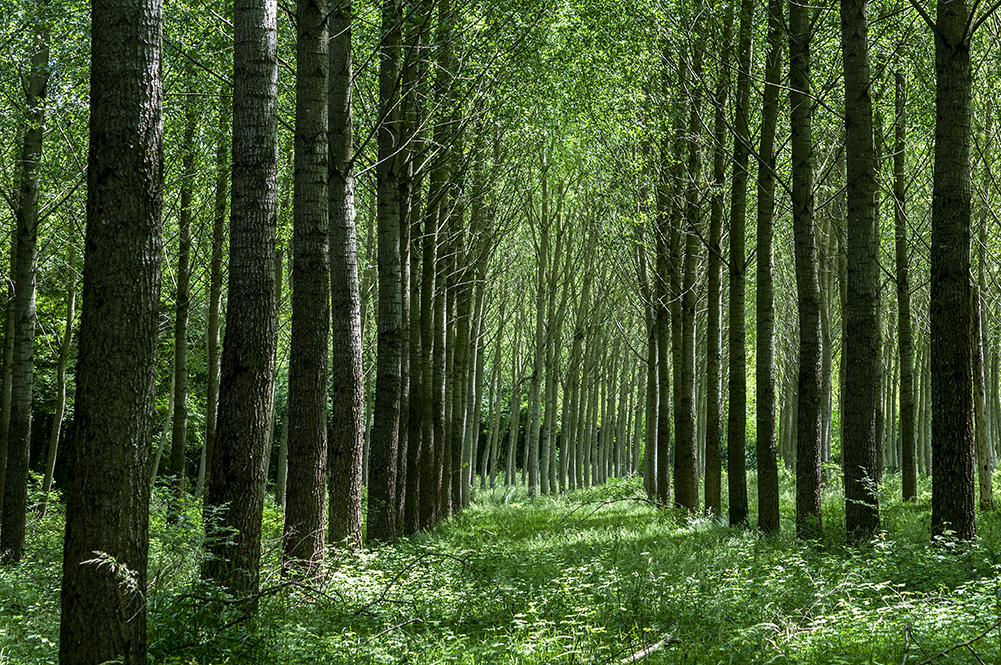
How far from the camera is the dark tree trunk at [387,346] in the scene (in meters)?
9.47

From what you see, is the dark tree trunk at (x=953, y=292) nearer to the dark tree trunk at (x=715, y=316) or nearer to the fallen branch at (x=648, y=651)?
the fallen branch at (x=648, y=651)

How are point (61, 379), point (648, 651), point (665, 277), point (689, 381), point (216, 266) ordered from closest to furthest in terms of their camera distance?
point (648, 651), point (689, 381), point (216, 266), point (61, 379), point (665, 277)

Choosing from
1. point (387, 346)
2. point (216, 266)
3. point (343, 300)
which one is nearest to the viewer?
point (343, 300)

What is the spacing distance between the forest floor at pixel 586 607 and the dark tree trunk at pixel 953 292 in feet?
1.70

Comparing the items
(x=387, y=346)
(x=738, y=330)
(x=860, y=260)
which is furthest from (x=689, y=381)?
(x=387, y=346)

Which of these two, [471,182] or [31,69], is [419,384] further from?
[31,69]

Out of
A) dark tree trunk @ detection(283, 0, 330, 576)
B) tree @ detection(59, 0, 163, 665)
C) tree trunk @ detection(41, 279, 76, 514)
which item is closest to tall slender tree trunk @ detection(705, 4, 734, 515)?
dark tree trunk @ detection(283, 0, 330, 576)

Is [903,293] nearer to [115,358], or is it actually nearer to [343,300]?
[343,300]

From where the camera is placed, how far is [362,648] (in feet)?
14.9

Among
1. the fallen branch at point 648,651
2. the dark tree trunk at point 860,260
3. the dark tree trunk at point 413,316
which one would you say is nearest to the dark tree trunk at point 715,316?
the dark tree trunk at point 860,260

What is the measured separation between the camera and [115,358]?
12.0 ft

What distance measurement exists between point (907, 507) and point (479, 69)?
34.9 feet

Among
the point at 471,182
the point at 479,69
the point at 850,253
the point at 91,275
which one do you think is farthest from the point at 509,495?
the point at 91,275

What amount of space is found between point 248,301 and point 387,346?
13.6ft
